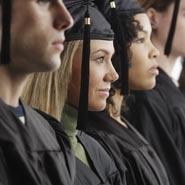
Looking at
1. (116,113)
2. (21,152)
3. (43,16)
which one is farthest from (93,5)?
(21,152)

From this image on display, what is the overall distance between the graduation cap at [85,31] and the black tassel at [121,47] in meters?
0.12

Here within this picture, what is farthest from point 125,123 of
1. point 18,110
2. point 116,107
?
point 18,110

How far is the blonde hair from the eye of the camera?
6.64ft

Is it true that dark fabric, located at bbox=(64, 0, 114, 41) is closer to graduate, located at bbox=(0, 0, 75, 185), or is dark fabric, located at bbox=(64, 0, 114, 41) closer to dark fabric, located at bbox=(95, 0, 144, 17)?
dark fabric, located at bbox=(95, 0, 144, 17)

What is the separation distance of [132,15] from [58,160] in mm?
1033

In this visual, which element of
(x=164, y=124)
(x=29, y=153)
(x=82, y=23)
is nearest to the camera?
(x=29, y=153)

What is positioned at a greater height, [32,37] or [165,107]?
[32,37]

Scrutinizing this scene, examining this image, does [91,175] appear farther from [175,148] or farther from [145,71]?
[175,148]

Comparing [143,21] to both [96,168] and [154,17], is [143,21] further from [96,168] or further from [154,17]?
[96,168]

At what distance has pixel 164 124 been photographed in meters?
2.89

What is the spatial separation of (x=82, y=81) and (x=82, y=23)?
0.65 feet

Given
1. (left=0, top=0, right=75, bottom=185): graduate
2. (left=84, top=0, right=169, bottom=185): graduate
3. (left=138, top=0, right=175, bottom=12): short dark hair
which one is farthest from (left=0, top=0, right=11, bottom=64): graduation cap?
(left=138, top=0, right=175, bottom=12): short dark hair

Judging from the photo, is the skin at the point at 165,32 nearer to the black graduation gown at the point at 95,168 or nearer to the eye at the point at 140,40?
the eye at the point at 140,40

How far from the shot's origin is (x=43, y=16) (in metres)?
1.56
